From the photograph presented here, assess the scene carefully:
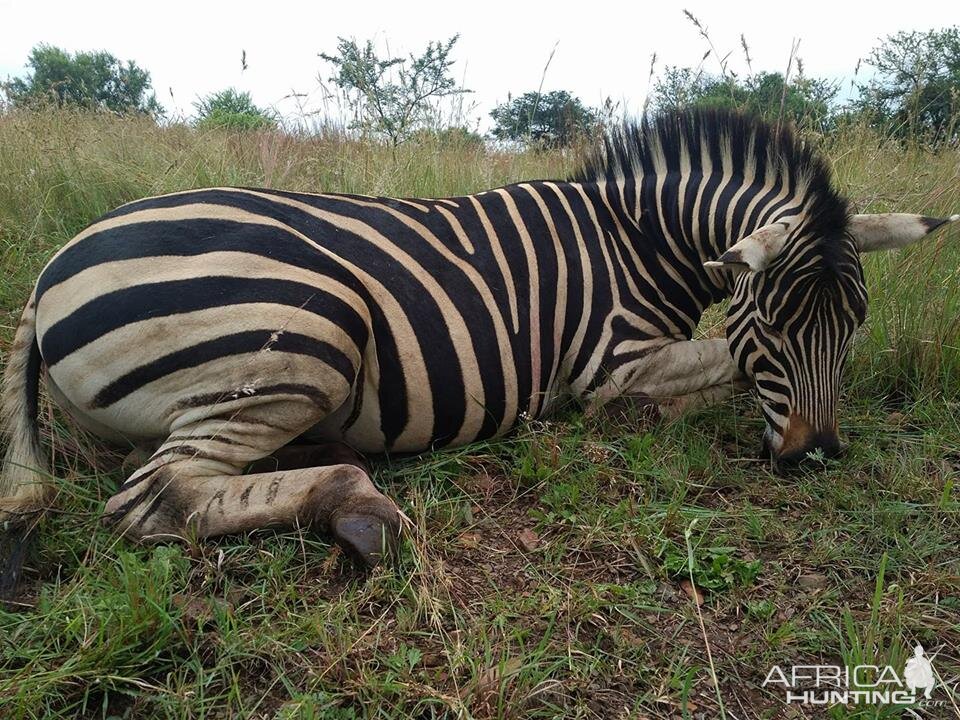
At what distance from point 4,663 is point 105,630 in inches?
10.4

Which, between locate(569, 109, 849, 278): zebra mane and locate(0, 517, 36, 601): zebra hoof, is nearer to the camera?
locate(0, 517, 36, 601): zebra hoof

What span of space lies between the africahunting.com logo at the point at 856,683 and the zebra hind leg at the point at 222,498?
1203 mm

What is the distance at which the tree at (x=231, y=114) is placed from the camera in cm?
717

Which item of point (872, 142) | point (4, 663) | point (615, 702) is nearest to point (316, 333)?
point (4, 663)

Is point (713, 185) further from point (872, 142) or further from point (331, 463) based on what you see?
point (872, 142)

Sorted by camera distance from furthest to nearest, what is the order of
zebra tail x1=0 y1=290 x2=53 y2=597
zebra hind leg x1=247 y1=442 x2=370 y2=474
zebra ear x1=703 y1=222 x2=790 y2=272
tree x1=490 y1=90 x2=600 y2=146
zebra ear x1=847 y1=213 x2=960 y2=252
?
tree x1=490 y1=90 x2=600 y2=146, zebra ear x1=847 y1=213 x2=960 y2=252, zebra hind leg x1=247 y1=442 x2=370 y2=474, zebra ear x1=703 y1=222 x2=790 y2=272, zebra tail x1=0 y1=290 x2=53 y2=597

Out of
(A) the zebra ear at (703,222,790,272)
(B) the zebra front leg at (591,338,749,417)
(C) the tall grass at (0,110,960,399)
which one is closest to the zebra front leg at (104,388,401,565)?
(B) the zebra front leg at (591,338,749,417)

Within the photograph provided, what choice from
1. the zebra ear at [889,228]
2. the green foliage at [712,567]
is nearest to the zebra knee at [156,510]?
the green foliage at [712,567]

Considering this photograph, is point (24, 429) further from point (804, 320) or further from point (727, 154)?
point (727, 154)

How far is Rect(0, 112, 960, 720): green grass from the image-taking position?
5.90 feet

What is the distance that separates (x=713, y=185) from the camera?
3.25 m

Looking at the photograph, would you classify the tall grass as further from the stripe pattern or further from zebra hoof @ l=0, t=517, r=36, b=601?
zebra hoof @ l=0, t=517, r=36, b=601

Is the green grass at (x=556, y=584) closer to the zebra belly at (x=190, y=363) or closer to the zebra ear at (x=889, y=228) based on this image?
the zebra belly at (x=190, y=363)

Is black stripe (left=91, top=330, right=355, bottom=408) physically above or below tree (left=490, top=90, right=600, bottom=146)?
below
